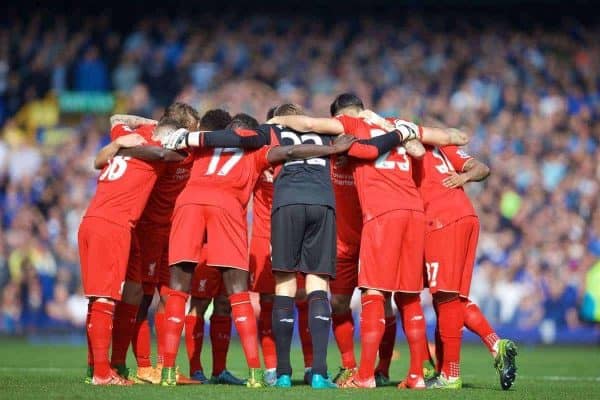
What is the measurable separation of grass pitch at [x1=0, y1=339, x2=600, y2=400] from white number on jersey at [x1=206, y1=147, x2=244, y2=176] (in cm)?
194

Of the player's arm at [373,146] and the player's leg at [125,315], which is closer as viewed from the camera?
the player's arm at [373,146]

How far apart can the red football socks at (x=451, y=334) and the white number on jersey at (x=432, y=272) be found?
8.9 inches

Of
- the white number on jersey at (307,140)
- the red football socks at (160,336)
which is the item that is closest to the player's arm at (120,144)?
the white number on jersey at (307,140)

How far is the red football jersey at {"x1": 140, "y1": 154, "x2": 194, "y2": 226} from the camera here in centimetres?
1021

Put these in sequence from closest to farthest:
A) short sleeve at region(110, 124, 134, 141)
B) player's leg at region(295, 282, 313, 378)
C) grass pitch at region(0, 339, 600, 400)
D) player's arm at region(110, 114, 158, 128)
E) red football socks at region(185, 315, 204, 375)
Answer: grass pitch at region(0, 339, 600, 400), short sleeve at region(110, 124, 134, 141), player's arm at region(110, 114, 158, 128), red football socks at region(185, 315, 204, 375), player's leg at region(295, 282, 313, 378)

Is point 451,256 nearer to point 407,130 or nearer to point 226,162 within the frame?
point 407,130

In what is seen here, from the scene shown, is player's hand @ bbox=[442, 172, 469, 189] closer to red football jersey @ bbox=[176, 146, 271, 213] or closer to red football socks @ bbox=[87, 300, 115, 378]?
red football jersey @ bbox=[176, 146, 271, 213]

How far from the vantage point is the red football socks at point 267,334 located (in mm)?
10086

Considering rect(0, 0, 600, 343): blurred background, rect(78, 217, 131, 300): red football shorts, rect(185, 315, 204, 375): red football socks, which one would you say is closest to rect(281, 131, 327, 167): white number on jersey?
rect(78, 217, 131, 300): red football shorts

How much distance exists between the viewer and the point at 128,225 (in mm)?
9453

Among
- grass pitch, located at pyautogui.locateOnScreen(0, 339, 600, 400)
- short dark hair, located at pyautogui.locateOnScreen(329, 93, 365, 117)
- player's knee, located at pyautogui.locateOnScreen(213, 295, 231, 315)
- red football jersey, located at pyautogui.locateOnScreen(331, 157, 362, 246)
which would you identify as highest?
short dark hair, located at pyautogui.locateOnScreen(329, 93, 365, 117)

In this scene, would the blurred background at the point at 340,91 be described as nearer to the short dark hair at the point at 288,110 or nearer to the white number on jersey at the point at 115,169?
the white number on jersey at the point at 115,169

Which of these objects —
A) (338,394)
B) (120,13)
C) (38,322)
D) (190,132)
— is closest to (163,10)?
(120,13)

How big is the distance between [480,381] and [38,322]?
11.4 metres
